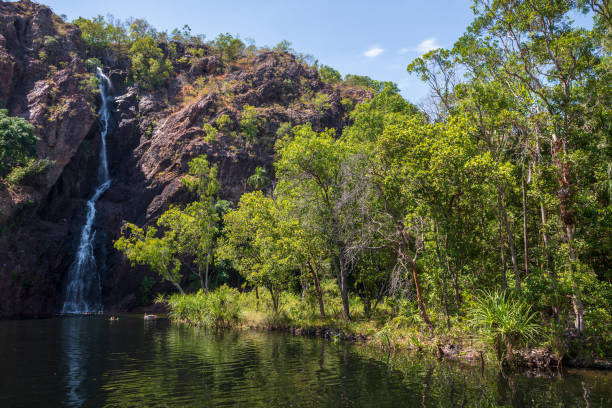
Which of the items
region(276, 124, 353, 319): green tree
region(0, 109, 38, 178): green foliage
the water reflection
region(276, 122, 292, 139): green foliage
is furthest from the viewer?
region(276, 122, 292, 139): green foliage

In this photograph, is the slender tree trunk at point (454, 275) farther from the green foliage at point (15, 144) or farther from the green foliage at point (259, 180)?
the green foliage at point (15, 144)

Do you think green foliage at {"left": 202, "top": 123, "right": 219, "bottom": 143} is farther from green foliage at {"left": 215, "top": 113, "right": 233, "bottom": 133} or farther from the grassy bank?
the grassy bank

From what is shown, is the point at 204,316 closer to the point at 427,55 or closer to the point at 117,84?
the point at 427,55

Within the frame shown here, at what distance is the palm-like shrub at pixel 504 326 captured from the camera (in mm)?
16250

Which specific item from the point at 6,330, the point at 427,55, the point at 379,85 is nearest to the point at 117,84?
the point at 379,85

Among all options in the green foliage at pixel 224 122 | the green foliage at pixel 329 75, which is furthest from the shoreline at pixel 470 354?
the green foliage at pixel 329 75

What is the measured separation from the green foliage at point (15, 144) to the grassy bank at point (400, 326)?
31.0 meters

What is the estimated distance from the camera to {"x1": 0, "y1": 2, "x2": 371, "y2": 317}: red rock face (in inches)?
1991

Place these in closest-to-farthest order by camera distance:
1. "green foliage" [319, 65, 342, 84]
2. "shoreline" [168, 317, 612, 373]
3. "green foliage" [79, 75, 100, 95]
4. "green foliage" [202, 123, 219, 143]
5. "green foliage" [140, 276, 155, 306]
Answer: "shoreline" [168, 317, 612, 373]
"green foliage" [140, 276, 155, 306]
"green foliage" [202, 123, 219, 143]
"green foliage" [79, 75, 100, 95]
"green foliage" [319, 65, 342, 84]

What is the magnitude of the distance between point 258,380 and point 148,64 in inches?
3239

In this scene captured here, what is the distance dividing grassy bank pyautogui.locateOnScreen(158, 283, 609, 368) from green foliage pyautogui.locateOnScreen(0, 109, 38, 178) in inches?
1220

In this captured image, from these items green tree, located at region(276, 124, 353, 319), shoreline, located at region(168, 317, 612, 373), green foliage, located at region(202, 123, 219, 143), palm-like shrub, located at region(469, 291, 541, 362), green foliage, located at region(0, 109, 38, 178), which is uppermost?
green foliage, located at region(202, 123, 219, 143)

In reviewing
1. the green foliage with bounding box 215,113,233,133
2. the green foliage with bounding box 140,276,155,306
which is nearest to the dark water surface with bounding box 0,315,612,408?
the green foliage with bounding box 140,276,155,306

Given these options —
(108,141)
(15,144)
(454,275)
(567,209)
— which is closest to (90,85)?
(108,141)
